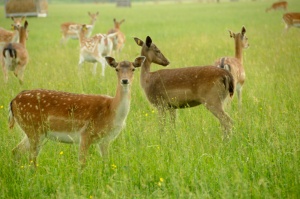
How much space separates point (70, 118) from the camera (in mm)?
5668

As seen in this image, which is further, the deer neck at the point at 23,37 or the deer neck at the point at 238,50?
the deer neck at the point at 23,37

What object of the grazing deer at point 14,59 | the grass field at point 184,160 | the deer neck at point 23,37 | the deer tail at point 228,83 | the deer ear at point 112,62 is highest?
the deer ear at point 112,62

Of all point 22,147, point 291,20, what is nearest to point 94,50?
point 22,147

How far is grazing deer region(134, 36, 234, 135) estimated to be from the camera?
22.5 feet

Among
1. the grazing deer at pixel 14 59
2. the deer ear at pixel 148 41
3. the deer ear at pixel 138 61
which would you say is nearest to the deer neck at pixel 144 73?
the deer ear at pixel 148 41

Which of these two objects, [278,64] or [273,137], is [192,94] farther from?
[278,64]

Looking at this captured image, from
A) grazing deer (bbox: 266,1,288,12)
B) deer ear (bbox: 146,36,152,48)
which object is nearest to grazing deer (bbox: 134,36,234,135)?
deer ear (bbox: 146,36,152,48)

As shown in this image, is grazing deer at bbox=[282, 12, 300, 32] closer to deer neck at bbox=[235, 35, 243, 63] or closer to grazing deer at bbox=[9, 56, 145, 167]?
deer neck at bbox=[235, 35, 243, 63]

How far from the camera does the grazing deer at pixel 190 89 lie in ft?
22.5

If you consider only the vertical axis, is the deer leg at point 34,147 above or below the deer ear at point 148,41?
below

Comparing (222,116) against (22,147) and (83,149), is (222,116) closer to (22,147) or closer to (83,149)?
(83,149)

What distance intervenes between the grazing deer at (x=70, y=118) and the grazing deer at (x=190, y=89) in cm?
136

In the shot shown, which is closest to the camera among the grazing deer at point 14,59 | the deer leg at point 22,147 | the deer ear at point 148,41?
the deer leg at point 22,147

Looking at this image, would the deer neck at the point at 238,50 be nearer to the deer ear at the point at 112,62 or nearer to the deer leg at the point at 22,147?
the deer ear at the point at 112,62
